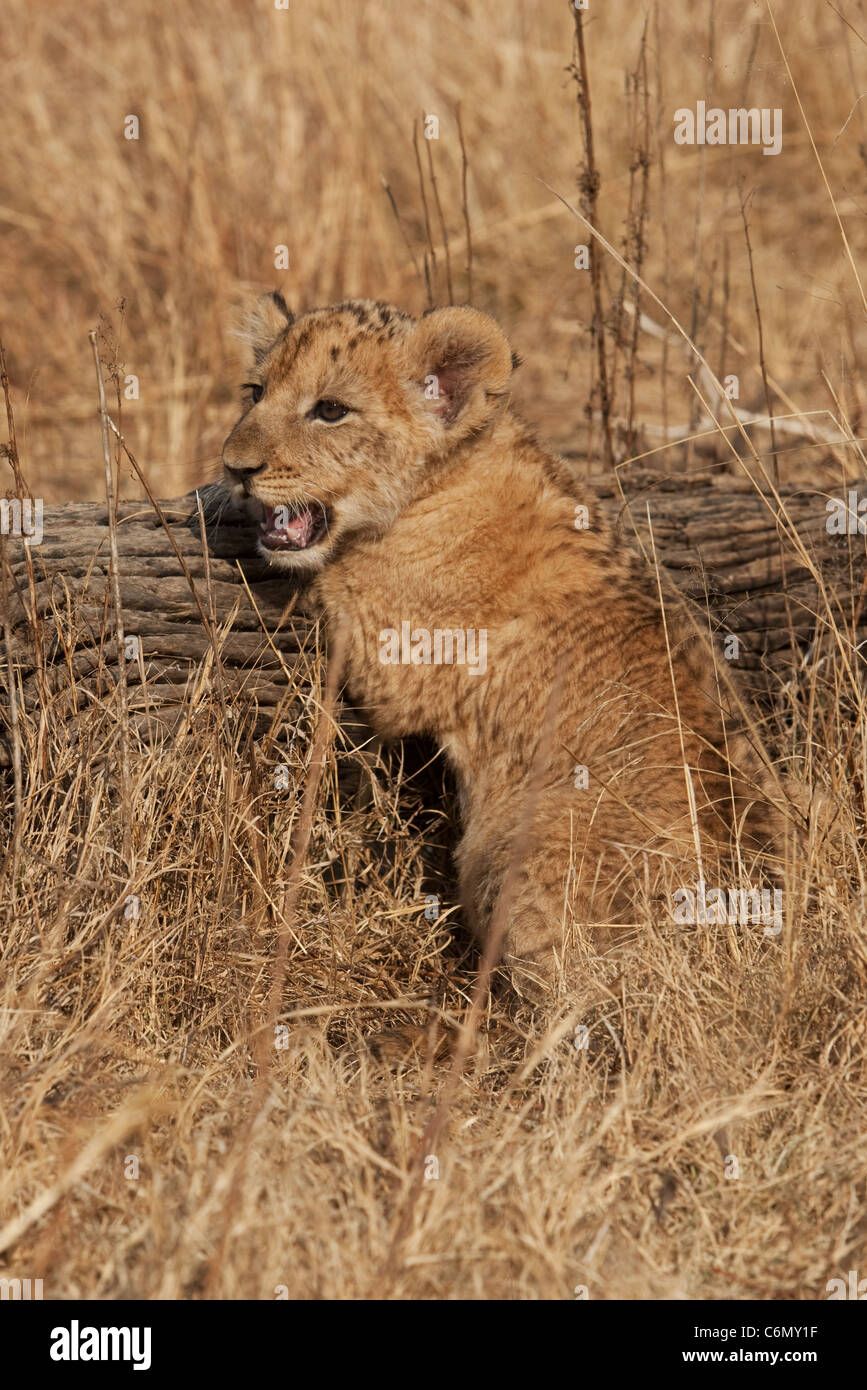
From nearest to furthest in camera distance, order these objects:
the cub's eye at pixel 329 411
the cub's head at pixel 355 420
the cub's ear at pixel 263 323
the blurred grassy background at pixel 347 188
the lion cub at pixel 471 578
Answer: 1. the lion cub at pixel 471 578
2. the cub's head at pixel 355 420
3. the cub's eye at pixel 329 411
4. the cub's ear at pixel 263 323
5. the blurred grassy background at pixel 347 188

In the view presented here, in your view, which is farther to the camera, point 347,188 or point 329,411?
point 347,188

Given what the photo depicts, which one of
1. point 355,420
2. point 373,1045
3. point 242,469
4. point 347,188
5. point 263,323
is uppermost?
point 347,188

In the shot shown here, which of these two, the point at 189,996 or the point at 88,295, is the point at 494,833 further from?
the point at 88,295

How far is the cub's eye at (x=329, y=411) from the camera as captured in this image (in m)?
4.73

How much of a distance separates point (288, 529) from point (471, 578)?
25.1 inches

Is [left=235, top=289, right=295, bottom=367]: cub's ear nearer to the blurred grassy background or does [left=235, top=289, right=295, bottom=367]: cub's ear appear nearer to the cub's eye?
the cub's eye

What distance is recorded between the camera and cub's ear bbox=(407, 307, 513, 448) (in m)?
4.52

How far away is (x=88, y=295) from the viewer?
372 inches

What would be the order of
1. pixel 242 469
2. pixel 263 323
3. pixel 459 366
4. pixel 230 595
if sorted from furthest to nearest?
pixel 263 323 < pixel 230 595 < pixel 459 366 < pixel 242 469

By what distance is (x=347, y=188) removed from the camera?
29.9ft

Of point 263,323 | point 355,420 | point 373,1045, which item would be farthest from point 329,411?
point 373,1045

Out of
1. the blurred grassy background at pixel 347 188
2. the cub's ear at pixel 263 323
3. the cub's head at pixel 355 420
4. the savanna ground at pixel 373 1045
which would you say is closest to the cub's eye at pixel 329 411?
the cub's head at pixel 355 420

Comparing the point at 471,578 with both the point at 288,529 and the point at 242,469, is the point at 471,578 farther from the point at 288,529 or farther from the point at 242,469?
the point at 242,469

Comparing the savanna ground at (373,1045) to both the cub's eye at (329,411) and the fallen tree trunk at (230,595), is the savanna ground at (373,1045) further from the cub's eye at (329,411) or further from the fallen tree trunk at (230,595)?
the cub's eye at (329,411)
